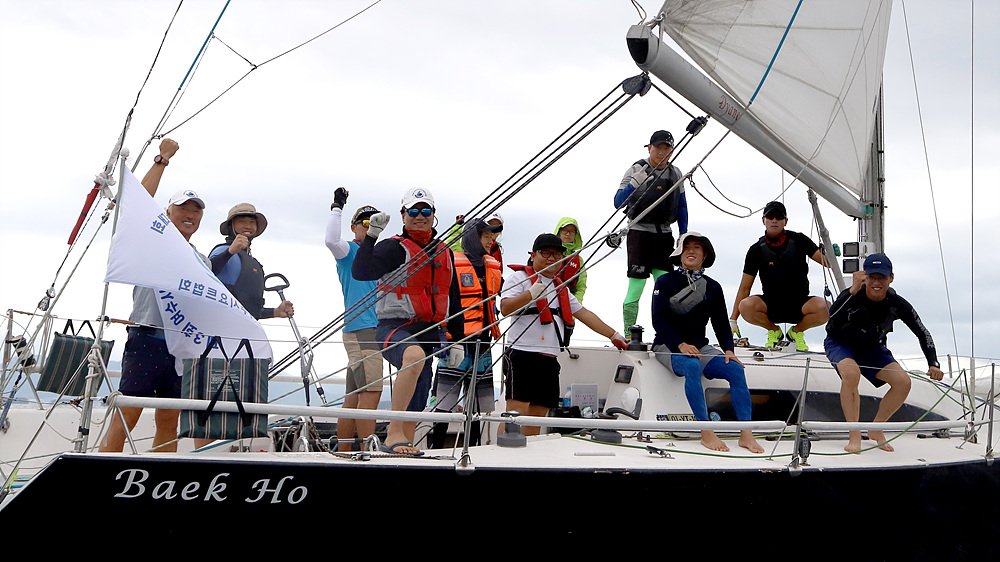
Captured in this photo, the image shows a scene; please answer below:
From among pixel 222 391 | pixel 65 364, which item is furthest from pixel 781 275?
pixel 65 364

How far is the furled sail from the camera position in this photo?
18.0ft

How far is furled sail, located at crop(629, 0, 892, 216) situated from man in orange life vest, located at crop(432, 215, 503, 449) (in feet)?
6.06

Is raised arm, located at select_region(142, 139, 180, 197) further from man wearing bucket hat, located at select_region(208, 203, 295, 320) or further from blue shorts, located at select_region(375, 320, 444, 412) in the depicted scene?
blue shorts, located at select_region(375, 320, 444, 412)

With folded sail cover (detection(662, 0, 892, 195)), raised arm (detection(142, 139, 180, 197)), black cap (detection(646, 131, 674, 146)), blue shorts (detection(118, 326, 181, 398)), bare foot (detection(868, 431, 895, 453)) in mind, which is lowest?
bare foot (detection(868, 431, 895, 453))

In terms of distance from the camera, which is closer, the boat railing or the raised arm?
the boat railing

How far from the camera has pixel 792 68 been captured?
578 cm

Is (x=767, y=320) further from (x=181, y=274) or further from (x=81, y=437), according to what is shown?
(x=81, y=437)

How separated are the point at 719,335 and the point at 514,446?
5.73 feet

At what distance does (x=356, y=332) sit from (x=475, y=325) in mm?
844

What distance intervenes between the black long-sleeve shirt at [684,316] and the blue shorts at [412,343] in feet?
4.82

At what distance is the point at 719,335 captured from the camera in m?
5.42

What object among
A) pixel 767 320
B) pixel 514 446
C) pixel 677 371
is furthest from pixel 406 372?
pixel 767 320

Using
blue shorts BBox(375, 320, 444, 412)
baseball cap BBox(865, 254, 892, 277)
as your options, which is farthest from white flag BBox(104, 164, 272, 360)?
baseball cap BBox(865, 254, 892, 277)

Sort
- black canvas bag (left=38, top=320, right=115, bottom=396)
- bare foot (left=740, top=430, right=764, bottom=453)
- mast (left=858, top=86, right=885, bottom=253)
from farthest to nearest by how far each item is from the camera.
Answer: mast (left=858, top=86, right=885, bottom=253)
bare foot (left=740, top=430, right=764, bottom=453)
black canvas bag (left=38, top=320, right=115, bottom=396)
